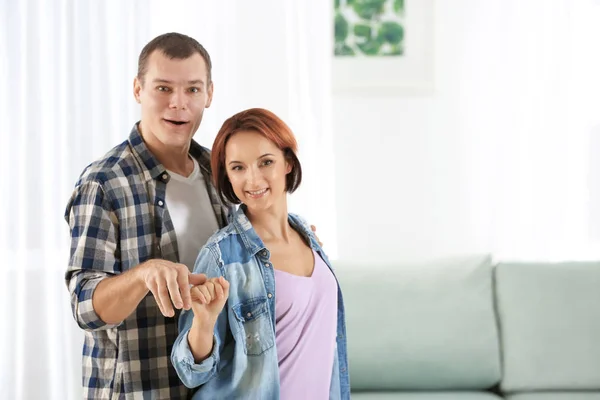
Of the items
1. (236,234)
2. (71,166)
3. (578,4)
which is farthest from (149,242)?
(578,4)

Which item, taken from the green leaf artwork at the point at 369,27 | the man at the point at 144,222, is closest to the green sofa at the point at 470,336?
the green leaf artwork at the point at 369,27

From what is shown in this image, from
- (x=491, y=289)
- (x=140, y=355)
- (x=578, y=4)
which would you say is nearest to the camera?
(x=140, y=355)

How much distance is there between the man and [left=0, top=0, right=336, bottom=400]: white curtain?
1.12 meters

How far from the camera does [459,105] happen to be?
3055mm

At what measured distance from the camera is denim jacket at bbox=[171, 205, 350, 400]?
56.4 inches

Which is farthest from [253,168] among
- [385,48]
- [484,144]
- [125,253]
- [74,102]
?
[484,144]

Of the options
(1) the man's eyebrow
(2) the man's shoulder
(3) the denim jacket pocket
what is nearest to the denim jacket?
(3) the denim jacket pocket

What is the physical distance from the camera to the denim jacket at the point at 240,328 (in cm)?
143

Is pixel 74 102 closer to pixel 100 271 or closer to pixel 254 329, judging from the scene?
pixel 100 271

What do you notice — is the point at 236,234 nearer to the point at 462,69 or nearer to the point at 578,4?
the point at 462,69

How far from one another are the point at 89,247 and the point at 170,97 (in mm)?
373

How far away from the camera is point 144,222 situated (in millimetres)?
1534

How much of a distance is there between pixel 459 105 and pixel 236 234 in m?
1.77

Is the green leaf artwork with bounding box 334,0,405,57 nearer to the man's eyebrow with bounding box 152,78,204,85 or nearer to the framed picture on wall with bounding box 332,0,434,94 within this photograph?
the framed picture on wall with bounding box 332,0,434,94
